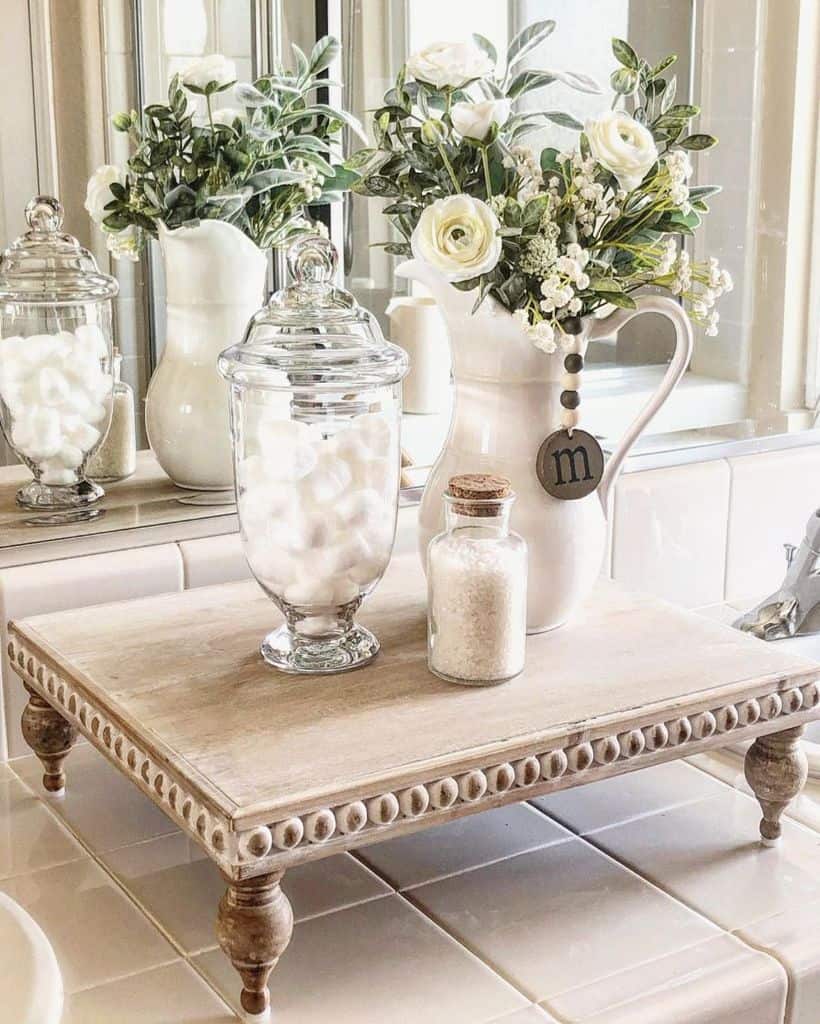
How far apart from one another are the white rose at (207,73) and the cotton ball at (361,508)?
44 centimetres

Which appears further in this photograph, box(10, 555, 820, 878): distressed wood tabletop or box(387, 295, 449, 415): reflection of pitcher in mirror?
box(387, 295, 449, 415): reflection of pitcher in mirror

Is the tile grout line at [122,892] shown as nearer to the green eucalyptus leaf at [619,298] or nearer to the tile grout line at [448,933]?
the tile grout line at [448,933]

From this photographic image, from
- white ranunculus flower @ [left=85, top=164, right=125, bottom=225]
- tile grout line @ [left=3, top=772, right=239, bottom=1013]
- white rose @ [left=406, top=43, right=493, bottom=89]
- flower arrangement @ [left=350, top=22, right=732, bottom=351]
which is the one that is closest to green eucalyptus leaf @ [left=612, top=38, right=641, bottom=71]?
flower arrangement @ [left=350, top=22, right=732, bottom=351]

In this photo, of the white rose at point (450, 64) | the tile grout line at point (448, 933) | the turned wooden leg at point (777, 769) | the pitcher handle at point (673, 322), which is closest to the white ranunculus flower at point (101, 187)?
the white rose at point (450, 64)

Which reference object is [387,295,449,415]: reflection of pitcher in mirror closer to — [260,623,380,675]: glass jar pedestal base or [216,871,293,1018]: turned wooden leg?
[260,623,380,675]: glass jar pedestal base

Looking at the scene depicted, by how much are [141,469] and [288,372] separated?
0.39 metres

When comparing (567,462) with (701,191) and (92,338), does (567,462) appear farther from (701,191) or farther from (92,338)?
(92,338)

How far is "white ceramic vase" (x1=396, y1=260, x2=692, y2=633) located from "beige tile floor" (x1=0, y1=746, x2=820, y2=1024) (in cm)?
17

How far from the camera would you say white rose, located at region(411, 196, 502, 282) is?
0.95m

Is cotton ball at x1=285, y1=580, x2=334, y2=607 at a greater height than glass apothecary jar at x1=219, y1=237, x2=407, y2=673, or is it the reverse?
glass apothecary jar at x1=219, y1=237, x2=407, y2=673

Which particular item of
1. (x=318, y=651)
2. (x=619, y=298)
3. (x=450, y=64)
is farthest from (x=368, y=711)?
(x=450, y=64)

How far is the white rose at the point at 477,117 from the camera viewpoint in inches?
38.0

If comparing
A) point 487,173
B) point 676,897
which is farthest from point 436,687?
point 487,173

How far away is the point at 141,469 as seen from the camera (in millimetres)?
1316
